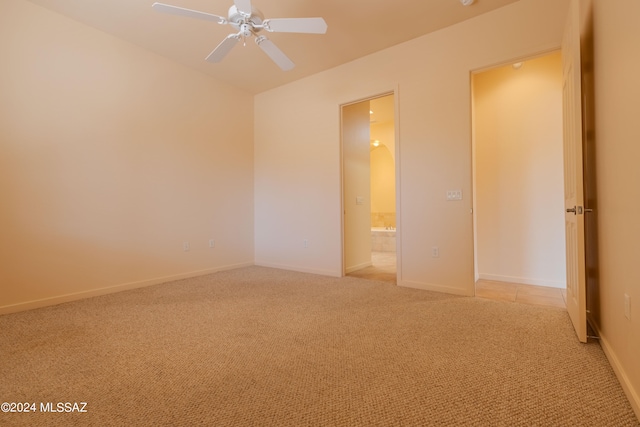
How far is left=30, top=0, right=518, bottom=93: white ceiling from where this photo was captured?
285 centimetres

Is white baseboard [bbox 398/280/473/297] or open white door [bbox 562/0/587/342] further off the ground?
open white door [bbox 562/0/587/342]

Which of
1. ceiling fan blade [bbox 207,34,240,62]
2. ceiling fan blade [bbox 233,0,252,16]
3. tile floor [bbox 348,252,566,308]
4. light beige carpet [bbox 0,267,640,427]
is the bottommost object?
tile floor [bbox 348,252,566,308]

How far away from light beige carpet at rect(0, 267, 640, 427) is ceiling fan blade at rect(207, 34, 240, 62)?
2.32m

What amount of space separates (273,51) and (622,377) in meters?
3.15

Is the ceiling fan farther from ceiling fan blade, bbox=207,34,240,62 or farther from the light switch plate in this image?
the light switch plate

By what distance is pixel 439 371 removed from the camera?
1587 millimetres

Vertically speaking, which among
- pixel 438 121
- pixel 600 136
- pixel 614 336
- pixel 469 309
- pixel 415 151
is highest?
pixel 438 121

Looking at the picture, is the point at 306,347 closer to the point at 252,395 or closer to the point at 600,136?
the point at 252,395

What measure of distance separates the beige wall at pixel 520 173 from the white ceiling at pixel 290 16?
3.86 ft

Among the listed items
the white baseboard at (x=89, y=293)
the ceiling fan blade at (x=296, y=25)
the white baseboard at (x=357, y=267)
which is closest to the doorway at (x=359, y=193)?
the white baseboard at (x=357, y=267)

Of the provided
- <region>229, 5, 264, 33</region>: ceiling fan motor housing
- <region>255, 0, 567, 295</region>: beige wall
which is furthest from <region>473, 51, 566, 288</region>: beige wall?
<region>229, 5, 264, 33</region>: ceiling fan motor housing

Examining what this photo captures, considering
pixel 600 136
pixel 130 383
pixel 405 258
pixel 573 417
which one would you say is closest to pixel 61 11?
pixel 130 383

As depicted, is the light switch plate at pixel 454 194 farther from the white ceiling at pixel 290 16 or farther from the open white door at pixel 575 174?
the white ceiling at pixel 290 16

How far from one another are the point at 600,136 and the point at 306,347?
2267 mm
